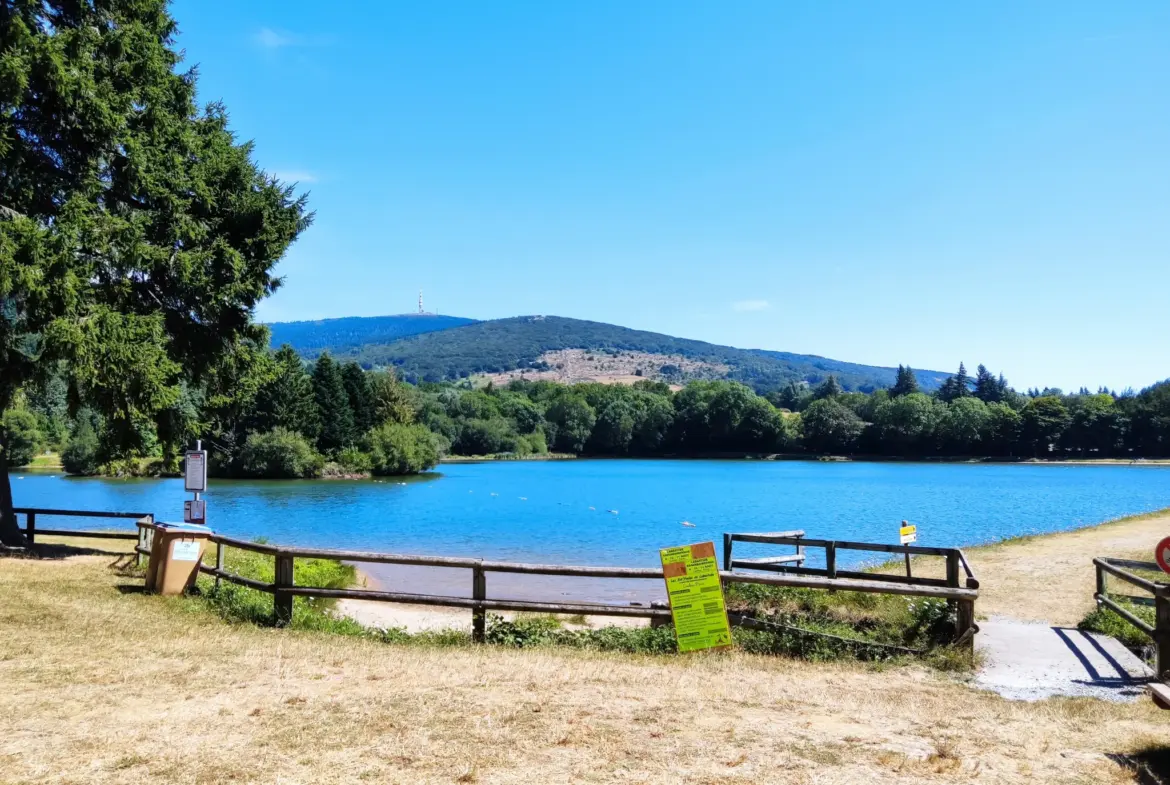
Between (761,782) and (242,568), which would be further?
(242,568)

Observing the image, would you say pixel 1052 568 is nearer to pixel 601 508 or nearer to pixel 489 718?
pixel 489 718

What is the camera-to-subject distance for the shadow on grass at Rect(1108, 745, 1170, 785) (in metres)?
5.68

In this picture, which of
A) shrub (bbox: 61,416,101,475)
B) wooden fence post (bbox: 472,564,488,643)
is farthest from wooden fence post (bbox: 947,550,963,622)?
shrub (bbox: 61,416,101,475)

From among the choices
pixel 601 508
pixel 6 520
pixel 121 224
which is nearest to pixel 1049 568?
pixel 121 224

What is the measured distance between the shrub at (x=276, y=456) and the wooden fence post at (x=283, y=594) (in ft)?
204

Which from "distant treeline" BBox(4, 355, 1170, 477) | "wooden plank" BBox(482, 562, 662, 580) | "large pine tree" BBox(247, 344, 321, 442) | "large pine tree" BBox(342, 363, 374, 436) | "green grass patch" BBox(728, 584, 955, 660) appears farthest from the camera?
"large pine tree" BBox(342, 363, 374, 436)

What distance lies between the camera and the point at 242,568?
61.5 ft

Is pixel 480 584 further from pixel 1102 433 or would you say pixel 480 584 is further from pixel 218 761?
pixel 1102 433

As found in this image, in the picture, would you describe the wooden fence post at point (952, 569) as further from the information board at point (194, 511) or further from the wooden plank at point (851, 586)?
the information board at point (194, 511)

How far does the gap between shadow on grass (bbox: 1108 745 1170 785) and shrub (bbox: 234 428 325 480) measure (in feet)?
230

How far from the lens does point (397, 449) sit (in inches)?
3145

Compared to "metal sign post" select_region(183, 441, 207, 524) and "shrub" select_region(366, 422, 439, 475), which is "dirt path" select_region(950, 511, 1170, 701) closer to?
"metal sign post" select_region(183, 441, 207, 524)

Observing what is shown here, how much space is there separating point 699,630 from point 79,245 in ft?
45.2

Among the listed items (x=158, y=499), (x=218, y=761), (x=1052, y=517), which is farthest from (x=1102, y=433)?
(x=218, y=761)
